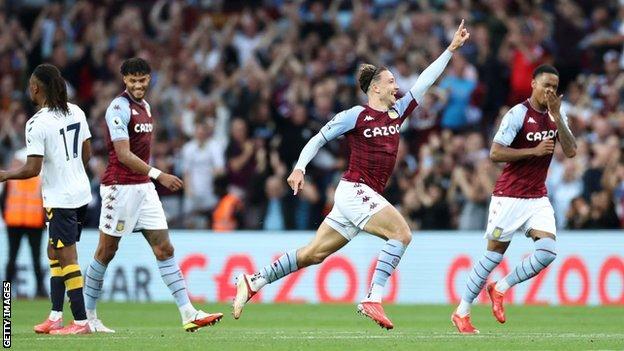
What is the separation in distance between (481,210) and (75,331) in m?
10.3

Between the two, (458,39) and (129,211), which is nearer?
(129,211)

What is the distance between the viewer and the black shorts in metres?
13.7

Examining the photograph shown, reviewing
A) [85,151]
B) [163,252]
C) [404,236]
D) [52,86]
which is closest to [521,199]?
[404,236]

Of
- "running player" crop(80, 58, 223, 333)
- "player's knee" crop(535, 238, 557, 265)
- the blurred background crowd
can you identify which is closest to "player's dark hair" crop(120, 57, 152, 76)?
"running player" crop(80, 58, 223, 333)

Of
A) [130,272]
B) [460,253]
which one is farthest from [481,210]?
[130,272]

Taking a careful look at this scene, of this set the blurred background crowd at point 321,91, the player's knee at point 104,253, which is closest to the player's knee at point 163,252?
the player's knee at point 104,253

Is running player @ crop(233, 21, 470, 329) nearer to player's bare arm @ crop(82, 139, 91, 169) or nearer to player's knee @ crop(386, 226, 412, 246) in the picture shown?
player's knee @ crop(386, 226, 412, 246)

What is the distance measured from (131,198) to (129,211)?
138 mm

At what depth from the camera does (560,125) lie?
13.9 metres

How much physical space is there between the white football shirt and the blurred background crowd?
9770mm

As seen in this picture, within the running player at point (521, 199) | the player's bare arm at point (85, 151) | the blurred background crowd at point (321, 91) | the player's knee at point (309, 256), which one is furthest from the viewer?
the blurred background crowd at point (321, 91)

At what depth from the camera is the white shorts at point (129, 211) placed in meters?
14.2

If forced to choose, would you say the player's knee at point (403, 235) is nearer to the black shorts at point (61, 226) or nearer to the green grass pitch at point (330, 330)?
the green grass pitch at point (330, 330)

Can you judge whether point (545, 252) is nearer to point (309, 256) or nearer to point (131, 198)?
point (309, 256)
